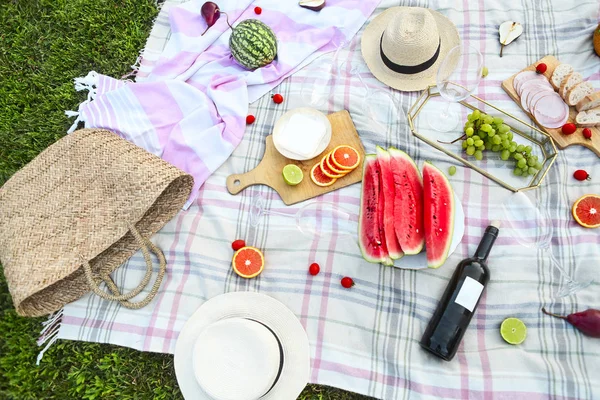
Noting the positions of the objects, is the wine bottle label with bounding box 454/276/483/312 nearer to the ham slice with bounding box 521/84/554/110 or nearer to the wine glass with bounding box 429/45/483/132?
the wine glass with bounding box 429/45/483/132

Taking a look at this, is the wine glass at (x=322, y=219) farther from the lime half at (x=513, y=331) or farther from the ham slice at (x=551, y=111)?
the ham slice at (x=551, y=111)

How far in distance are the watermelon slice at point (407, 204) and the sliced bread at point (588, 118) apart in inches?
38.8

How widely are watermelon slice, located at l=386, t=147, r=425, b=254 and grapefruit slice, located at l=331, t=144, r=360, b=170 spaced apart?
0.86 feet

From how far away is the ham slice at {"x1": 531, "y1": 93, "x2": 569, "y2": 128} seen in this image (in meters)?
2.64

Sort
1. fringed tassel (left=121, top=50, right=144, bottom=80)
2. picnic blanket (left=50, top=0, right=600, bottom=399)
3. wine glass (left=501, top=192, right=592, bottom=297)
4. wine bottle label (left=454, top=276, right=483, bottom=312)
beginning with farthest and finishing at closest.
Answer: fringed tassel (left=121, top=50, right=144, bottom=80), wine glass (left=501, top=192, right=592, bottom=297), picnic blanket (left=50, top=0, right=600, bottom=399), wine bottle label (left=454, top=276, right=483, bottom=312)

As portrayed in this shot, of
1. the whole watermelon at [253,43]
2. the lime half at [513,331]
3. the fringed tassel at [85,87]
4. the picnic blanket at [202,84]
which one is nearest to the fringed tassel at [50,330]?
the picnic blanket at [202,84]

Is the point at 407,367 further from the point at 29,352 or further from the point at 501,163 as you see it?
the point at 29,352

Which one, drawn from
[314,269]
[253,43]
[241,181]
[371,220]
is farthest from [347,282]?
[253,43]

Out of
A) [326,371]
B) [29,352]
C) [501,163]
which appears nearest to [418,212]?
[501,163]

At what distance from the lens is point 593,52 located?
282 cm

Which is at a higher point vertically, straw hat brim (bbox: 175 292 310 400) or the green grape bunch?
the green grape bunch

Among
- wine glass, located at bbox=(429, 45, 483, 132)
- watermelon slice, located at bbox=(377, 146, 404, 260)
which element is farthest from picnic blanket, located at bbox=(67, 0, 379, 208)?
watermelon slice, located at bbox=(377, 146, 404, 260)

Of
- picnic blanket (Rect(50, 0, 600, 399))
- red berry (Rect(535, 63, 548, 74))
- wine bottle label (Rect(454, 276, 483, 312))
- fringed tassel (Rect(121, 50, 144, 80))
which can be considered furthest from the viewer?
fringed tassel (Rect(121, 50, 144, 80))

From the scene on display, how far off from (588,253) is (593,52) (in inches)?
48.5
